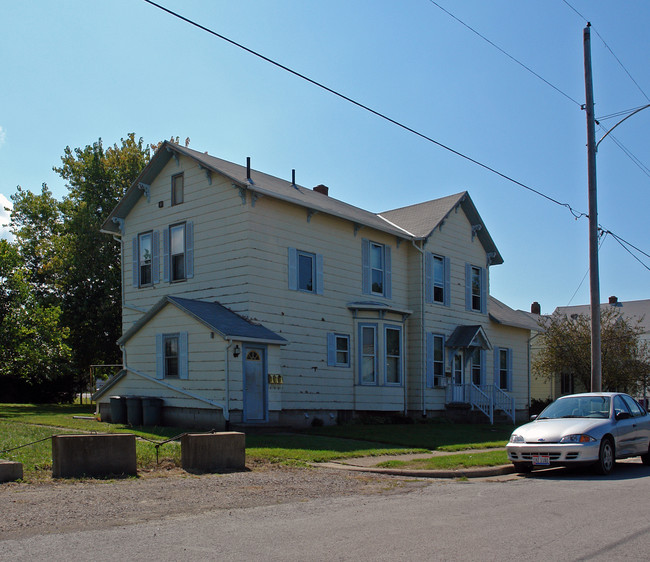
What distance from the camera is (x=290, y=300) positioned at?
21.1 metres

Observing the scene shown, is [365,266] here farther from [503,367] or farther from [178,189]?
[503,367]

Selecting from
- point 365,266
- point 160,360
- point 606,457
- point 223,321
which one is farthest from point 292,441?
point 365,266

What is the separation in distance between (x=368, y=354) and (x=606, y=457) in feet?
37.9

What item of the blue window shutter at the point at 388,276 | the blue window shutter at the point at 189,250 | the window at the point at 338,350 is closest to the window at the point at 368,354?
the window at the point at 338,350

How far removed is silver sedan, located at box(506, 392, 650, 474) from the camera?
12.1 meters

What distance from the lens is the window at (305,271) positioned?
69.7 ft

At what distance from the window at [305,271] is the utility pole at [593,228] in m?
8.07

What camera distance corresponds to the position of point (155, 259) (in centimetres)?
2302

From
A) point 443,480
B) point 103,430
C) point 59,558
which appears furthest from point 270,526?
point 103,430

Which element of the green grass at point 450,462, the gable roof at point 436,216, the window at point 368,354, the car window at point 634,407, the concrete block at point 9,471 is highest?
the gable roof at point 436,216

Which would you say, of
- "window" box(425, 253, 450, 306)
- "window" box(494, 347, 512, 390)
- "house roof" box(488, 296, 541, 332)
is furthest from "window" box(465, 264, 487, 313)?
"window" box(494, 347, 512, 390)

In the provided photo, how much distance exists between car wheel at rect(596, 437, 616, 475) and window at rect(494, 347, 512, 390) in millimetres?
17554

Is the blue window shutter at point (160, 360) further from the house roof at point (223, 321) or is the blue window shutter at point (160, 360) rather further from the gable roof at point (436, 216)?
the gable roof at point (436, 216)

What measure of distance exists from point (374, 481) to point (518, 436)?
3030 millimetres
